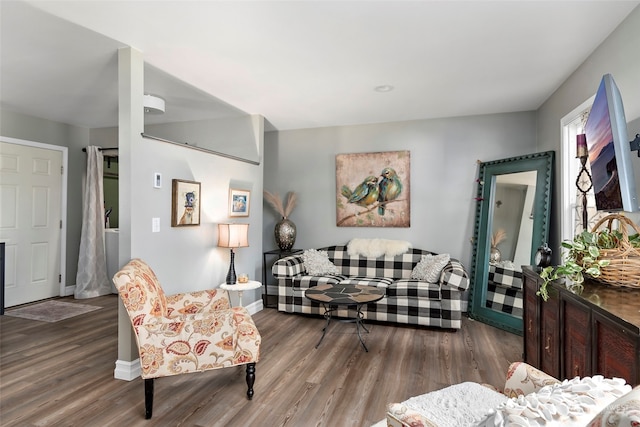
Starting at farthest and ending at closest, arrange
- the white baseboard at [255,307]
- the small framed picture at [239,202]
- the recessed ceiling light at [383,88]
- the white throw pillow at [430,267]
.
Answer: the white baseboard at [255,307]
the white throw pillow at [430,267]
the small framed picture at [239,202]
the recessed ceiling light at [383,88]

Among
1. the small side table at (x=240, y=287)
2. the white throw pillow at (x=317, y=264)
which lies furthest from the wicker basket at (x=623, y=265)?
the white throw pillow at (x=317, y=264)

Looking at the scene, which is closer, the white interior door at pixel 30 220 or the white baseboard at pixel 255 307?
the white baseboard at pixel 255 307

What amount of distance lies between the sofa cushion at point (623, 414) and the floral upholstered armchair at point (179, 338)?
196 centimetres

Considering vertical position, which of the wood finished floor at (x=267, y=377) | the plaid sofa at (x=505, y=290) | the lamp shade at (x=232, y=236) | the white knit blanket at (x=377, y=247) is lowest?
the wood finished floor at (x=267, y=377)

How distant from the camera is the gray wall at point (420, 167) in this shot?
4.55 meters

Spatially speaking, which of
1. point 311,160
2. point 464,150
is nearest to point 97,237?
point 311,160

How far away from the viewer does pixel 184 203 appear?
3.22 metres

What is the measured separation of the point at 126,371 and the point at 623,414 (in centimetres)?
296

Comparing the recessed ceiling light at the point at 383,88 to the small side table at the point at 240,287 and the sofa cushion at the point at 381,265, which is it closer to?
the sofa cushion at the point at 381,265

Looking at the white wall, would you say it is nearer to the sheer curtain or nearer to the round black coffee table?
the round black coffee table

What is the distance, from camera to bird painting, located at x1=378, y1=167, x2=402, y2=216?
4.86 metres

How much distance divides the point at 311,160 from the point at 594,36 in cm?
346

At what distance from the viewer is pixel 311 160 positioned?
529 centimetres

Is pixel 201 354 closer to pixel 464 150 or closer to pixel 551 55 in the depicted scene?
pixel 551 55
